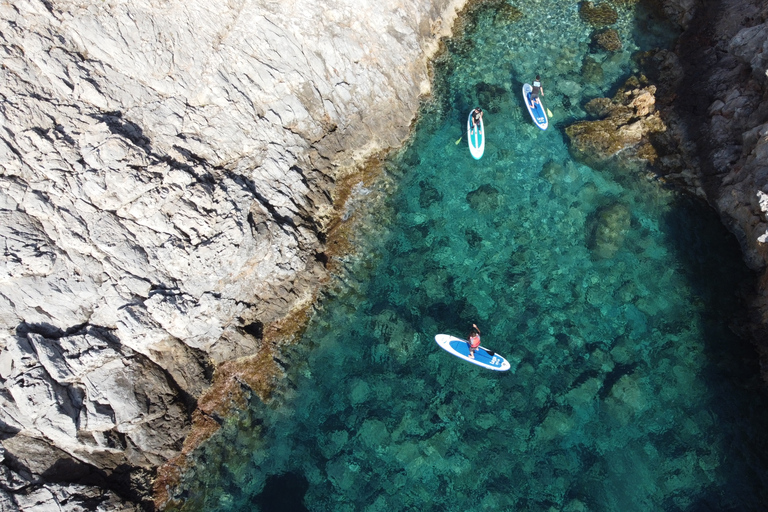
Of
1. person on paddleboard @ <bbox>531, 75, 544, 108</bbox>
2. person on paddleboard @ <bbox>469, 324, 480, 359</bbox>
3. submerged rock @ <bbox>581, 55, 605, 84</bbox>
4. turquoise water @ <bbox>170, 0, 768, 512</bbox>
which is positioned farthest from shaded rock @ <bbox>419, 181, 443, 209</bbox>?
submerged rock @ <bbox>581, 55, 605, 84</bbox>

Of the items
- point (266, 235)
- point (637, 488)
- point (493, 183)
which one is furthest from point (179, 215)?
point (637, 488)

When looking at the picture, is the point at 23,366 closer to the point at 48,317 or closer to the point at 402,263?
the point at 48,317

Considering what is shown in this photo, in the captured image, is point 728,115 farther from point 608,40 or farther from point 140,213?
point 140,213

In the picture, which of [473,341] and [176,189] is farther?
[473,341]

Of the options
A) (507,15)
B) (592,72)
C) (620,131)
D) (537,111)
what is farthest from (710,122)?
(507,15)

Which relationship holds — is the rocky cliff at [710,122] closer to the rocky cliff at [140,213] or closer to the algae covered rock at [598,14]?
the algae covered rock at [598,14]

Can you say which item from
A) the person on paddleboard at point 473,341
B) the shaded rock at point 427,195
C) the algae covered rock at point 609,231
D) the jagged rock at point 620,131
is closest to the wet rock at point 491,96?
the jagged rock at point 620,131
